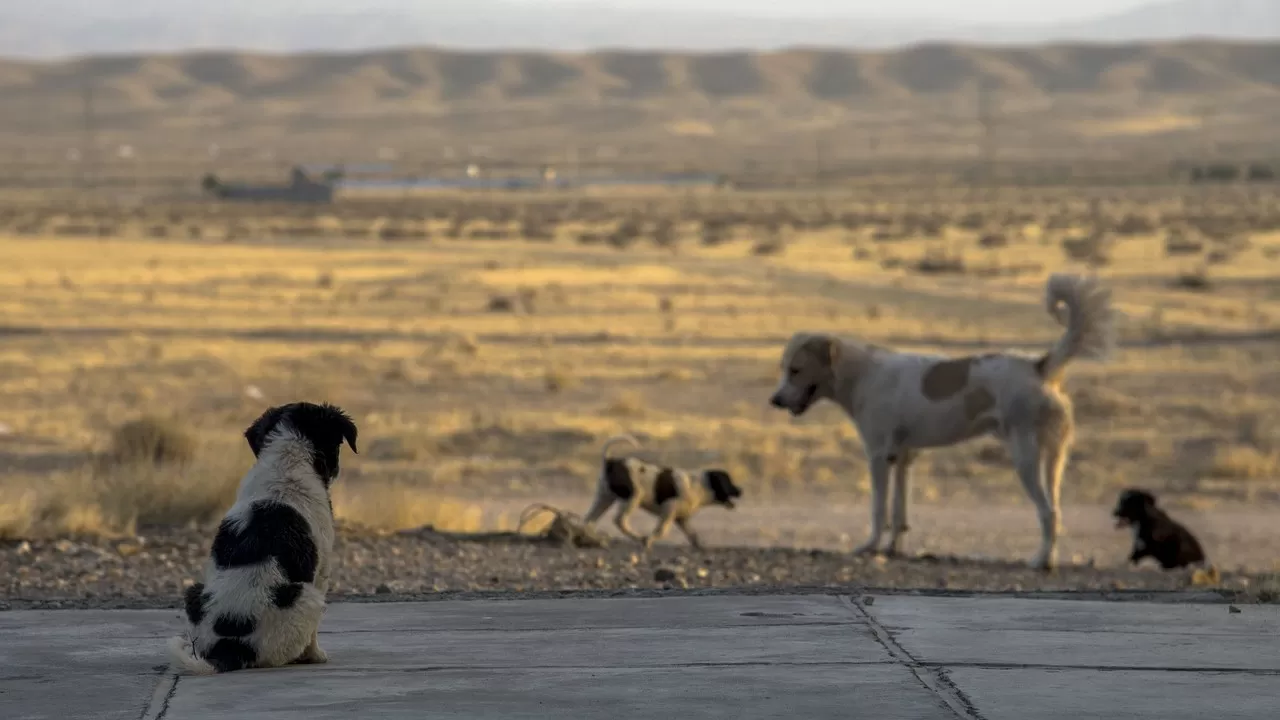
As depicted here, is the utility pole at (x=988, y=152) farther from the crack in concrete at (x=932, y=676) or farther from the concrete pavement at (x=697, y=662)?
the crack in concrete at (x=932, y=676)

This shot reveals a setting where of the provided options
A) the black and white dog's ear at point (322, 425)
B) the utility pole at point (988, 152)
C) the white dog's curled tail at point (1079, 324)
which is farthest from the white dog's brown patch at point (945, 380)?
the utility pole at point (988, 152)

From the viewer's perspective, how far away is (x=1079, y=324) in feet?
44.6

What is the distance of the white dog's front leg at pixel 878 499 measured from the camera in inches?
543

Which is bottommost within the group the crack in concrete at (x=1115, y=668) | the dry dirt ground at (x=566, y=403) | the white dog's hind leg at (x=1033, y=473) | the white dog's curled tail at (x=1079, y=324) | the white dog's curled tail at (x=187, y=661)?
the dry dirt ground at (x=566, y=403)

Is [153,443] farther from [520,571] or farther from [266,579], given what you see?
[266,579]

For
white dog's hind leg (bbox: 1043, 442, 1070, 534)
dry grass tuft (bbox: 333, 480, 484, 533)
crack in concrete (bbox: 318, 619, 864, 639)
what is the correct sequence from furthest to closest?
dry grass tuft (bbox: 333, 480, 484, 533)
white dog's hind leg (bbox: 1043, 442, 1070, 534)
crack in concrete (bbox: 318, 619, 864, 639)

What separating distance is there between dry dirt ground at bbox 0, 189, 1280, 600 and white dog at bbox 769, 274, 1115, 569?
0.61 meters

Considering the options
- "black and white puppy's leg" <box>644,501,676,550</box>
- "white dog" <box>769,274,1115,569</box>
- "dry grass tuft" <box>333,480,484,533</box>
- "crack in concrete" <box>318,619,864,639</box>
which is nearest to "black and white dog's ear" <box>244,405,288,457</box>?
"crack in concrete" <box>318,619,864,639</box>

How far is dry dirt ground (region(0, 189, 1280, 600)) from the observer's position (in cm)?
1287

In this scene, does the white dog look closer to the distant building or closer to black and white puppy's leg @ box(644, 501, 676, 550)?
black and white puppy's leg @ box(644, 501, 676, 550)

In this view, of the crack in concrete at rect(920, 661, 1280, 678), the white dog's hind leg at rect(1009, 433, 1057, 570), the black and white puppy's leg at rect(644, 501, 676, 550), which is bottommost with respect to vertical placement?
the black and white puppy's leg at rect(644, 501, 676, 550)

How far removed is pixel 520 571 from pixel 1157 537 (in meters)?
4.71

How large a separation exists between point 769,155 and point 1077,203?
7638cm

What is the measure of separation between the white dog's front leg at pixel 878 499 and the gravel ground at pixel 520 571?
386 mm
